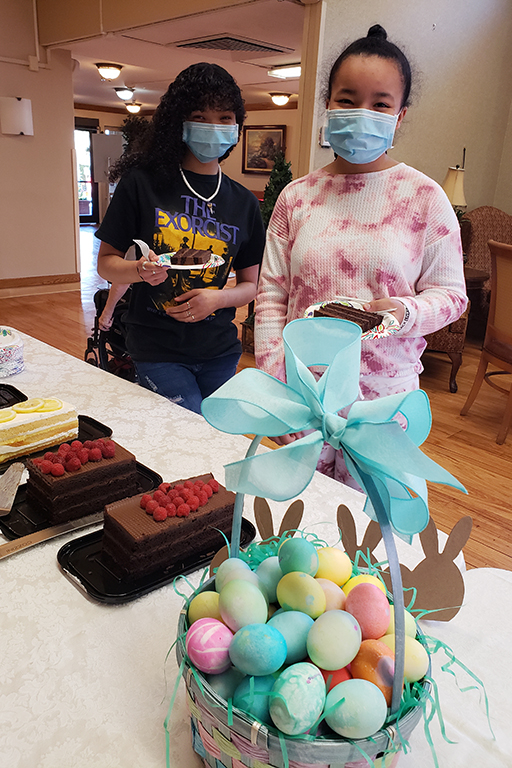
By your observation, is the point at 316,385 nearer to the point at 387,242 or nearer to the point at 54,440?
the point at 387,242

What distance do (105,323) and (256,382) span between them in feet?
6.43

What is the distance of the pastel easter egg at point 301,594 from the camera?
0.56m

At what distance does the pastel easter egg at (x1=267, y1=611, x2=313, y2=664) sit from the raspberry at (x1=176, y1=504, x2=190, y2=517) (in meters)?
0.36

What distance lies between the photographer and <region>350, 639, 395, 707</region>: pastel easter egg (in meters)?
0.51

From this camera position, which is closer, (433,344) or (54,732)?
(54,732)

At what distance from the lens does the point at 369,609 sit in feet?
1.82

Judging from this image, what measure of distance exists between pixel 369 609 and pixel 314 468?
18 centimetres

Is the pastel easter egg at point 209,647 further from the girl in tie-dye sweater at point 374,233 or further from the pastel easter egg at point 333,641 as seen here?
the girl in tie-dye sweater at point 374,233

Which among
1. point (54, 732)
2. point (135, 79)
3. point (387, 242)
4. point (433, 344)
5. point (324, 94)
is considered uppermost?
point (135, 79)

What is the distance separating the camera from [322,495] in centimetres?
110

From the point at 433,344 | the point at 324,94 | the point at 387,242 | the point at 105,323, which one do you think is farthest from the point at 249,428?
the point at 433,344

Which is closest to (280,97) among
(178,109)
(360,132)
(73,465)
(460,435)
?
(460,435)

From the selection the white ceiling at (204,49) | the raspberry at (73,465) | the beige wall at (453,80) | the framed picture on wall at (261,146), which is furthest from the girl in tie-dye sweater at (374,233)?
the framed picture on wall at (261,146)

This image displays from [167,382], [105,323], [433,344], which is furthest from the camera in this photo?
[433,344]
